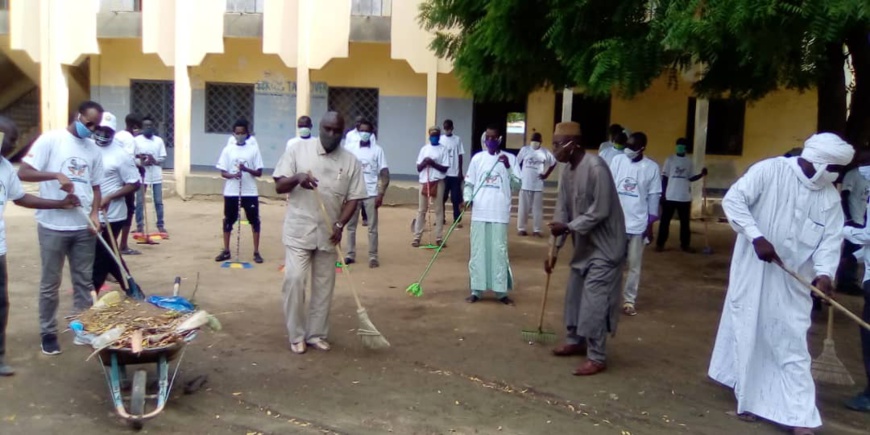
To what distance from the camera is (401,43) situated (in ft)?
53.0

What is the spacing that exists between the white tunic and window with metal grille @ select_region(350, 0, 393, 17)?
41.5ft

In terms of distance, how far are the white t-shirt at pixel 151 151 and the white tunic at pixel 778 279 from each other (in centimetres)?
875

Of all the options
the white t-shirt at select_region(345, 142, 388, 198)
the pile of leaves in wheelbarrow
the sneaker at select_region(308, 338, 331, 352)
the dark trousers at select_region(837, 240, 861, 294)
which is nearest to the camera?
the pile of leaves in wheelbarrow

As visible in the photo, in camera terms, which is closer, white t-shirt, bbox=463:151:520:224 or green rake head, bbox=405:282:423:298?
white t-shirt, bbox=463:151:520:224

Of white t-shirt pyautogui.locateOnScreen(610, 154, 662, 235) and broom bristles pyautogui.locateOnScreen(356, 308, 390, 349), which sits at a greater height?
white t-shirt pyautogui.locateOnScreen(610, 154, 662, 235)

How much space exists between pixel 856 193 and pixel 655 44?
4.31m

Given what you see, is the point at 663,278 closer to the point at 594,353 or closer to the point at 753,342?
the point at 594,353

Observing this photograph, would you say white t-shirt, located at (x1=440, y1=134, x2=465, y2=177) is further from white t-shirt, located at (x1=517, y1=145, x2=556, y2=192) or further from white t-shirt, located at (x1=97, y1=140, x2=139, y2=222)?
white t-shirt, located at (x1=97, y1=140, x2=139, y2=222)

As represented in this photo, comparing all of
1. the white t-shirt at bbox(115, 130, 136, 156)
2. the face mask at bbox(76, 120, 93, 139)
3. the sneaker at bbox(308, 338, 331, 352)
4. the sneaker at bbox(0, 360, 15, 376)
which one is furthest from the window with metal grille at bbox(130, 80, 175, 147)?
the sneaker at bbox(0, 360, 15, 376)

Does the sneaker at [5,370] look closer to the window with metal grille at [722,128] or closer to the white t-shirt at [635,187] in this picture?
the white t-shirt at [635,187]

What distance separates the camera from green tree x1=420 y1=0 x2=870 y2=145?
490cm

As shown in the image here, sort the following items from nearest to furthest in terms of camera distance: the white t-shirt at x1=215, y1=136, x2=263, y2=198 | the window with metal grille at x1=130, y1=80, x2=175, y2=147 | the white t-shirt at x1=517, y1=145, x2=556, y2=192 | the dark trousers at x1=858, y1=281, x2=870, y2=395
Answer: the dark trousers at x1=858, y1=281, x2=870, y2=395, the white t-shirt at x1=215, y1=136, x2=263, y2=198, the white t-shirt at x1=517, y1=145, x2=556, y2=192, the window with metal grille at x1=130, y1=80, x2=175, y2=147

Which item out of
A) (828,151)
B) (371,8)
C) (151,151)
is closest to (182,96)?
(371,8)

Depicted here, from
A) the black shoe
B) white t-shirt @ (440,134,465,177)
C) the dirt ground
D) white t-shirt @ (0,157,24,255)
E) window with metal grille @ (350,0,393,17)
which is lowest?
the dirt ground
